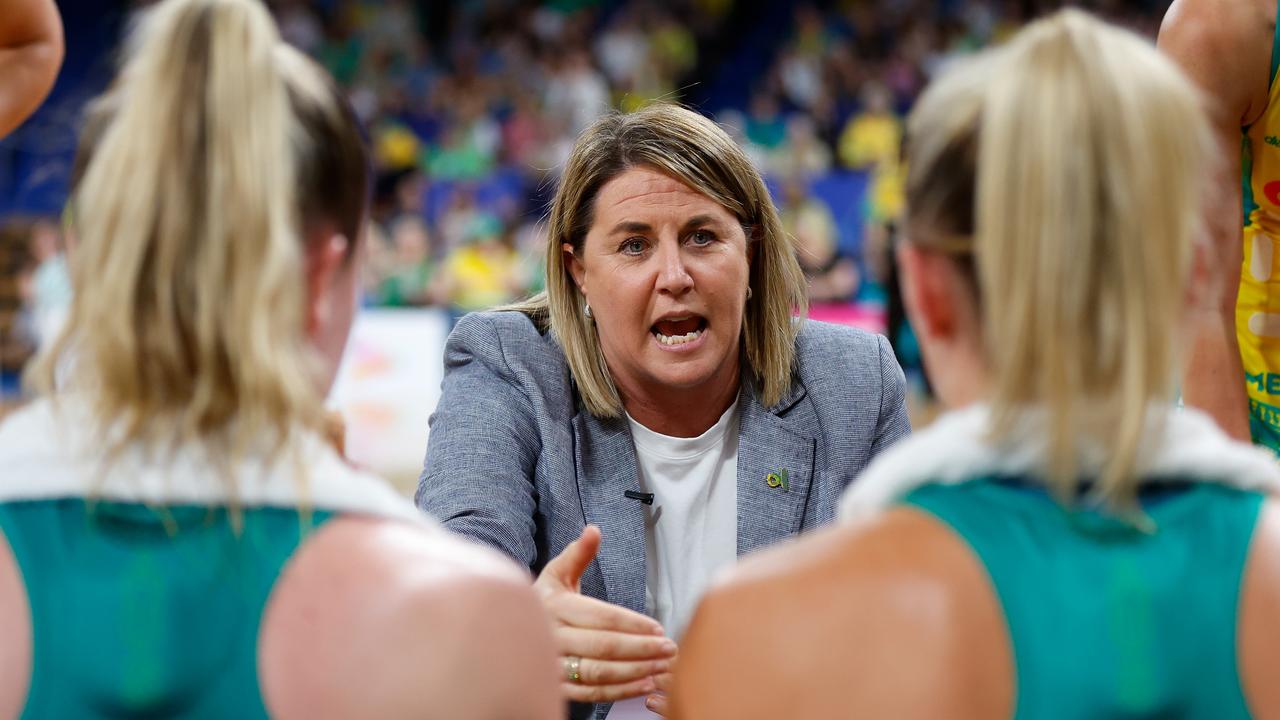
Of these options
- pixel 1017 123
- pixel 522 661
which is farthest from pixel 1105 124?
pixel 522 661

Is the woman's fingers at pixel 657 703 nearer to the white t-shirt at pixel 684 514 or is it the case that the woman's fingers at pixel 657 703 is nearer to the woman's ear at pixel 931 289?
the white t-shirt at pixel 684 514

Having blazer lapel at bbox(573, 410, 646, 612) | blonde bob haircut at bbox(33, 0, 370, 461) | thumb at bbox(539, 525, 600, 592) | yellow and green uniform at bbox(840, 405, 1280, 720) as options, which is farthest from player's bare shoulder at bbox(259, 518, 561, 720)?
blazer lapel at bbox(573, 410, 646, 612)

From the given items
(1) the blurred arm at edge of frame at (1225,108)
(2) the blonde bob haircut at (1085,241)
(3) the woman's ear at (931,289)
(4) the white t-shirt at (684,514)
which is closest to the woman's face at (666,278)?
(4) the white t-shirt at (684,514)

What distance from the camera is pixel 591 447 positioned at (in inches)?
99.9

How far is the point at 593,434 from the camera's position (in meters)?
2.55

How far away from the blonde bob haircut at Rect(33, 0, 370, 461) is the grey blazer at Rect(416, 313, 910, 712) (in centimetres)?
119

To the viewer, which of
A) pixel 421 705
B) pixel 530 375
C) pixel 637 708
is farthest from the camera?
pixel 530 375

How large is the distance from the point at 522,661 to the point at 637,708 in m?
0.87

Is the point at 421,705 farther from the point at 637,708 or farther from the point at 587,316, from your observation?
the point at 587,316

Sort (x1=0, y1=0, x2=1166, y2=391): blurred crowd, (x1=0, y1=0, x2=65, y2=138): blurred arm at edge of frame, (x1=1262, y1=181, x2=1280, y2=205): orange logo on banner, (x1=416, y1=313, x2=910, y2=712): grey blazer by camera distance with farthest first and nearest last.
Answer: (x1=0, y1=0, x2=1166, y2=391): blurred crowd
(x1=416, y1=313, x2=910, y2=712): grey blazer
(x1=0, y1=0, x2=65, y2=138): blurred arm at edge of frame
(x1=1262, y1=181, x2=1280, y2=205): orange logo on banner

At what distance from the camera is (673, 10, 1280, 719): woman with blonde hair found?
104cm

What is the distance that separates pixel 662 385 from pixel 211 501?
5.13 ft

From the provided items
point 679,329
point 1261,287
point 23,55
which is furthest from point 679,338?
point 23,55

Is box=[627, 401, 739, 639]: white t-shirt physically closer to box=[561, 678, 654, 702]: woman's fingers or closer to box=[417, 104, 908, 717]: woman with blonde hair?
box=[417, 104, 908, 717]: woman with blonde hair
